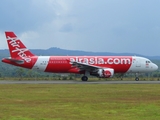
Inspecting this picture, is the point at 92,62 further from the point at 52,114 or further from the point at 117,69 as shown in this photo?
the point at 52,114

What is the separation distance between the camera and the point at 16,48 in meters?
58.8

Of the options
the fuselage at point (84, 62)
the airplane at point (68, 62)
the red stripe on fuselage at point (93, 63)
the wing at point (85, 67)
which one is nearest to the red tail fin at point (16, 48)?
the airplane at point (68, 62)

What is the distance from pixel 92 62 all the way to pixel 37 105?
36138 millimetres

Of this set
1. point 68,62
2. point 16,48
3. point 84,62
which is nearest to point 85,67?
point 84,62

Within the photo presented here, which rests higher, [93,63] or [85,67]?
[93,63]

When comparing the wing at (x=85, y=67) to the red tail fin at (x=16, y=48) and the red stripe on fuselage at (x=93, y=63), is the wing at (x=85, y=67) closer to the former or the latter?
the red stripe on fuselage at (x=93, y=63)

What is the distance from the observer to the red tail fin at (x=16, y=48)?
58.8 metres

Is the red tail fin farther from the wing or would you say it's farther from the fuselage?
the wing

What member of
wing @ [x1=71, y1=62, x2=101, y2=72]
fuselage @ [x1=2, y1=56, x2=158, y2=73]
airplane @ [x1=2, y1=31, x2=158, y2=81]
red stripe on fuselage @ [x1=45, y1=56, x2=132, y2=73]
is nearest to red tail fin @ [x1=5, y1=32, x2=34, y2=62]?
airplane @ [x1=2, y1=31, x2=158, y2=81]

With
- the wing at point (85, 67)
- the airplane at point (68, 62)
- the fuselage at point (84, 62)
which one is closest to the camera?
the wing at point (85, 67)

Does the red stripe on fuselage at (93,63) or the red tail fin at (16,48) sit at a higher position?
the red tail fin at (16,48)

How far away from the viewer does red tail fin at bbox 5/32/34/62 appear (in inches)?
2313

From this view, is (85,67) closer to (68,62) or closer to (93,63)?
(93,63)

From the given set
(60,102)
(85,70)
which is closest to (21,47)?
(85,70)
